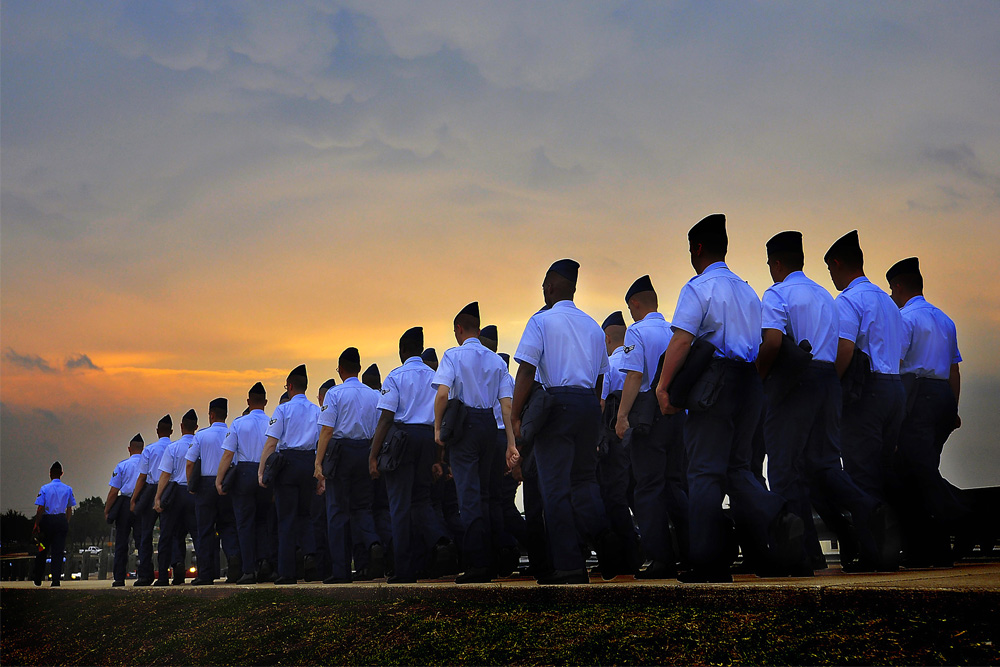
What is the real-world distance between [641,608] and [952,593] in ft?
6.15

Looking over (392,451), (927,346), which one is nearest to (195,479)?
(392,451)

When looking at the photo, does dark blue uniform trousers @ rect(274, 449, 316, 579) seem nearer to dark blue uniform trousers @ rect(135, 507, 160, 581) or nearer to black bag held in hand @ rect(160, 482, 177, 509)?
black bag held in hand @ rect(160, 482, 177, 509)

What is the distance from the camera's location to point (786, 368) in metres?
6.46

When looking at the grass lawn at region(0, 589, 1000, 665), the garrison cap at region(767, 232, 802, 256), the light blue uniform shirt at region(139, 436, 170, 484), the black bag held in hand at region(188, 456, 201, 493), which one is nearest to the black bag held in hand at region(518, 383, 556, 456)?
the grass lawn at region(0, 589, 1000, 665)

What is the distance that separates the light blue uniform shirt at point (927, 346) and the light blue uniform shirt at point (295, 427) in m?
7.47

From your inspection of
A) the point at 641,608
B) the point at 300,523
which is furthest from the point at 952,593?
the point at 300,523

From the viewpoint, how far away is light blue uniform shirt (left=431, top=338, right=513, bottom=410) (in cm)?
877

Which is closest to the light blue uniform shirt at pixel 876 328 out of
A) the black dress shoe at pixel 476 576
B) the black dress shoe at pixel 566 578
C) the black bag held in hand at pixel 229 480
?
the black dress shoe at pixel 566 578

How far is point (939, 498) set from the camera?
7.04 meters

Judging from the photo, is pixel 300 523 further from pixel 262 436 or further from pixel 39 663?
pixel 39 663

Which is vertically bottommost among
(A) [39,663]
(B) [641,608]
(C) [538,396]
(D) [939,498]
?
(A) [39,663]

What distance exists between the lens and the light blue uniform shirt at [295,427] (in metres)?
11.8

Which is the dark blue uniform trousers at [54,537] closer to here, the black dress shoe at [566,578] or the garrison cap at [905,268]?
the black dress shoe at [566,578]

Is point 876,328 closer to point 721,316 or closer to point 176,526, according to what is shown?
point 721,316
